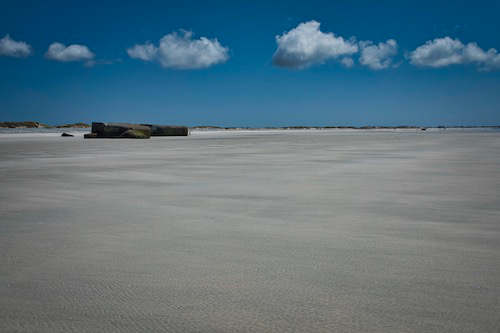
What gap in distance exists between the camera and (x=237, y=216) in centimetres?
279

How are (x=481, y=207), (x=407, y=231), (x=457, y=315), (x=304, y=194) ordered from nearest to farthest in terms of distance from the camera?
(x=457, y=315) < (x=407, y=231) < (x=481, y=207) < (x=304, y=194)

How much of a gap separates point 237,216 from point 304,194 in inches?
42.2

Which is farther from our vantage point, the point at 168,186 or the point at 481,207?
the point at 168,186

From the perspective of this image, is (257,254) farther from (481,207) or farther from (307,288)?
(481,207)

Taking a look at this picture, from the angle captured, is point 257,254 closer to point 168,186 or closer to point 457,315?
point 457,315

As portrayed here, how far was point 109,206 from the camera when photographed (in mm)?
3148

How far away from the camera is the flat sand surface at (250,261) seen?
131 cm

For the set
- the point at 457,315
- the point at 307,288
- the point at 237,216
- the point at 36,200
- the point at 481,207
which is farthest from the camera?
the point at 36,200

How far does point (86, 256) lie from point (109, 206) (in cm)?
126

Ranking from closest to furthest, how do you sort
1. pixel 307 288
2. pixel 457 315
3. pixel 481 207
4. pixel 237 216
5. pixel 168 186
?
pixel 457 315, pixel 307 288, pixel 237 216, pixel 481 207, pixel 168 186

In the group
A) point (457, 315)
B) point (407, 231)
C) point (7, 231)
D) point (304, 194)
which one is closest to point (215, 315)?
point (457, 315)

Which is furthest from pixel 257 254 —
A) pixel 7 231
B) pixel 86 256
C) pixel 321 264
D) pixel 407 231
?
pixel 7 231

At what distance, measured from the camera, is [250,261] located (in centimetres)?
184

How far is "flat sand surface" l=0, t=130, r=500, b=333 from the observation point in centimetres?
131
